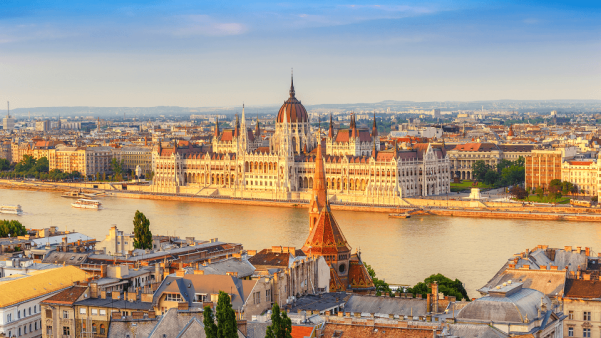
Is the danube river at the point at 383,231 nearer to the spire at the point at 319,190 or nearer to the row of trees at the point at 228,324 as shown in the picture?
the spire at the point at 319,190

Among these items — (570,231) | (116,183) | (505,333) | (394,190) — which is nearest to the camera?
(505,333)

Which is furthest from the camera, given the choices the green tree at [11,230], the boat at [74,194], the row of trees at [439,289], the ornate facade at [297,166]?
the boat at [74,194]

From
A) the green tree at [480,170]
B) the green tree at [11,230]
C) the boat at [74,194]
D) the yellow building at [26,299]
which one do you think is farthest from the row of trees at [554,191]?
the yellow building at [26,299]

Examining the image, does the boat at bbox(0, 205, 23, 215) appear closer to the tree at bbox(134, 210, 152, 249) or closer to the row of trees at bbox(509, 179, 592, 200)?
the tree at bbox(134, 210, 152, 249)

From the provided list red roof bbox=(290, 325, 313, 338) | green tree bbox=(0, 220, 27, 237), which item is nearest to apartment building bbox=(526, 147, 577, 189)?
green tree bbox=(0, 220, 27, 237)

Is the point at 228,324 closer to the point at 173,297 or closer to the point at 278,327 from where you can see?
the point at 278,327

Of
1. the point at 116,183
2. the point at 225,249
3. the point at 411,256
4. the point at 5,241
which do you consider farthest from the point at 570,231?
the point at 116,183

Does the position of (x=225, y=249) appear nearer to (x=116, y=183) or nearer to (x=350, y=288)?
(x=350, y=288)
